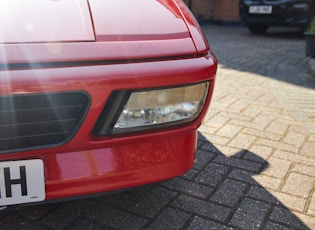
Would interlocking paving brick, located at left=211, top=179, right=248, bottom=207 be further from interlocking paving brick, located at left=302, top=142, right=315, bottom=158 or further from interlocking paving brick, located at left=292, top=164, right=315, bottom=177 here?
interlocking paving brick, located at left=302, top=142, right=315, bottom=158

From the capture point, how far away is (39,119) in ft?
4.27

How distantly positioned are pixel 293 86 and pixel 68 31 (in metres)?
3.48

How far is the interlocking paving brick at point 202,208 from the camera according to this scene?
6.16ft

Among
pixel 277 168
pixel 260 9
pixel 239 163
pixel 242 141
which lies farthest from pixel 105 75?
pixel 260 9

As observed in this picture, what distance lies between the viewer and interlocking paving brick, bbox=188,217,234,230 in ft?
5.84

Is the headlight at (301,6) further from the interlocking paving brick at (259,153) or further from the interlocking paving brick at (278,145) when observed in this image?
the interlocking paving brick at (259,153)

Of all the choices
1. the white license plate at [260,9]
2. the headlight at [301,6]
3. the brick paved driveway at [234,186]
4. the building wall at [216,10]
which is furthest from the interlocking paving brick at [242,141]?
the building wall at [216,10]

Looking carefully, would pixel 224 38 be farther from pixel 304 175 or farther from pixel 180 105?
pixel 180 105

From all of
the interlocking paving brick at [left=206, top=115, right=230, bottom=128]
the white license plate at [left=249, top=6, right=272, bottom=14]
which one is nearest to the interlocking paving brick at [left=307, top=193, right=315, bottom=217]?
the interlocking paving brick at [left=206, top=115, right=230, bottom=128]

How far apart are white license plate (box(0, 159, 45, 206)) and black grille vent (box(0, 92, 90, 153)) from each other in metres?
0.06

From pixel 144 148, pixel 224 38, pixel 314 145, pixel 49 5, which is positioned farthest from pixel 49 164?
pixel 224 38

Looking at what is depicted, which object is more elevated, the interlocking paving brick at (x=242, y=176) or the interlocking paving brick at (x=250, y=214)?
the interlocking paving brick at (x=242, y=176)

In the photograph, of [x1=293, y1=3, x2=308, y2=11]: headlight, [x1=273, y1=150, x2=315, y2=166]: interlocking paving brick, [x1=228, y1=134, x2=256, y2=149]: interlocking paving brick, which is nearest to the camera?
[x1=273, y1=150, x2=315, y2=166]: interlocking paving brick

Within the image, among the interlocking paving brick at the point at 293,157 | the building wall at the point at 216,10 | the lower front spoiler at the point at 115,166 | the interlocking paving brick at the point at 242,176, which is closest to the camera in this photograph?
the lower front spoiler at the point at 115,166
